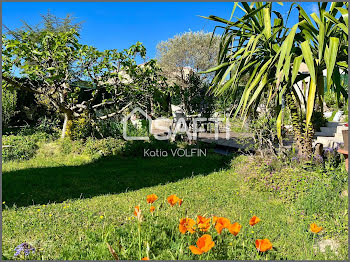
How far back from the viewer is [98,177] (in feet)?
20.0

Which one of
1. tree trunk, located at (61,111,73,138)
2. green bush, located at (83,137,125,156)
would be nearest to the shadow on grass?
green bush, located at (83,137,125,156)

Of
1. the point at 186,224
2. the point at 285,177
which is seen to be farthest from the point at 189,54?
the point at 186,224

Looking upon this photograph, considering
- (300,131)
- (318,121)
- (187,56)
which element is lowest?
(300,131)

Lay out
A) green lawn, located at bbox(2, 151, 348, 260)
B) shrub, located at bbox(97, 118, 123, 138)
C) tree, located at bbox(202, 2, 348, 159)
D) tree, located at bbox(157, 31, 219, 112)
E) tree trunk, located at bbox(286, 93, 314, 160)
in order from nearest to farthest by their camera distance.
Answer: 1. green lawn, located at bbox(2, 151, 348, 260)
2. tree, located at bbox(202, 2, 348, 159)
3. tree trunk, located at bbox(286, 93, 314, 160)
4. shrub, located at bbox(97, 118, 123, 138)
5. tree, located at bbox(157, 31, 219, 112)

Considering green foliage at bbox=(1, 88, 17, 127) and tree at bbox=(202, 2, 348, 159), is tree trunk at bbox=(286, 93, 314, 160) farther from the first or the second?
green foliage at bbox=(1, 88, 17, 127)

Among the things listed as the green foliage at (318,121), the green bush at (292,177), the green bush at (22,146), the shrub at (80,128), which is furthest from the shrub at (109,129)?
the green foliage at (318,121)

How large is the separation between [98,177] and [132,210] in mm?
2365

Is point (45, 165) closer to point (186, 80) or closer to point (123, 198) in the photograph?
point (123, 198)

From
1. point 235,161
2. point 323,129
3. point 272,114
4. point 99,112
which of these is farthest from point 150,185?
point 99,112

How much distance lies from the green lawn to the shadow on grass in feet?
0.06

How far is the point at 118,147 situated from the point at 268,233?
5901 mm

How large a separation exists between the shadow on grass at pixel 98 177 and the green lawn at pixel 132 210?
0.06 ft

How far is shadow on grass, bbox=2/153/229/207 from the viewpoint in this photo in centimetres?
488

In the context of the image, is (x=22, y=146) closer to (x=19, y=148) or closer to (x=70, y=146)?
(x=19, y=148)
